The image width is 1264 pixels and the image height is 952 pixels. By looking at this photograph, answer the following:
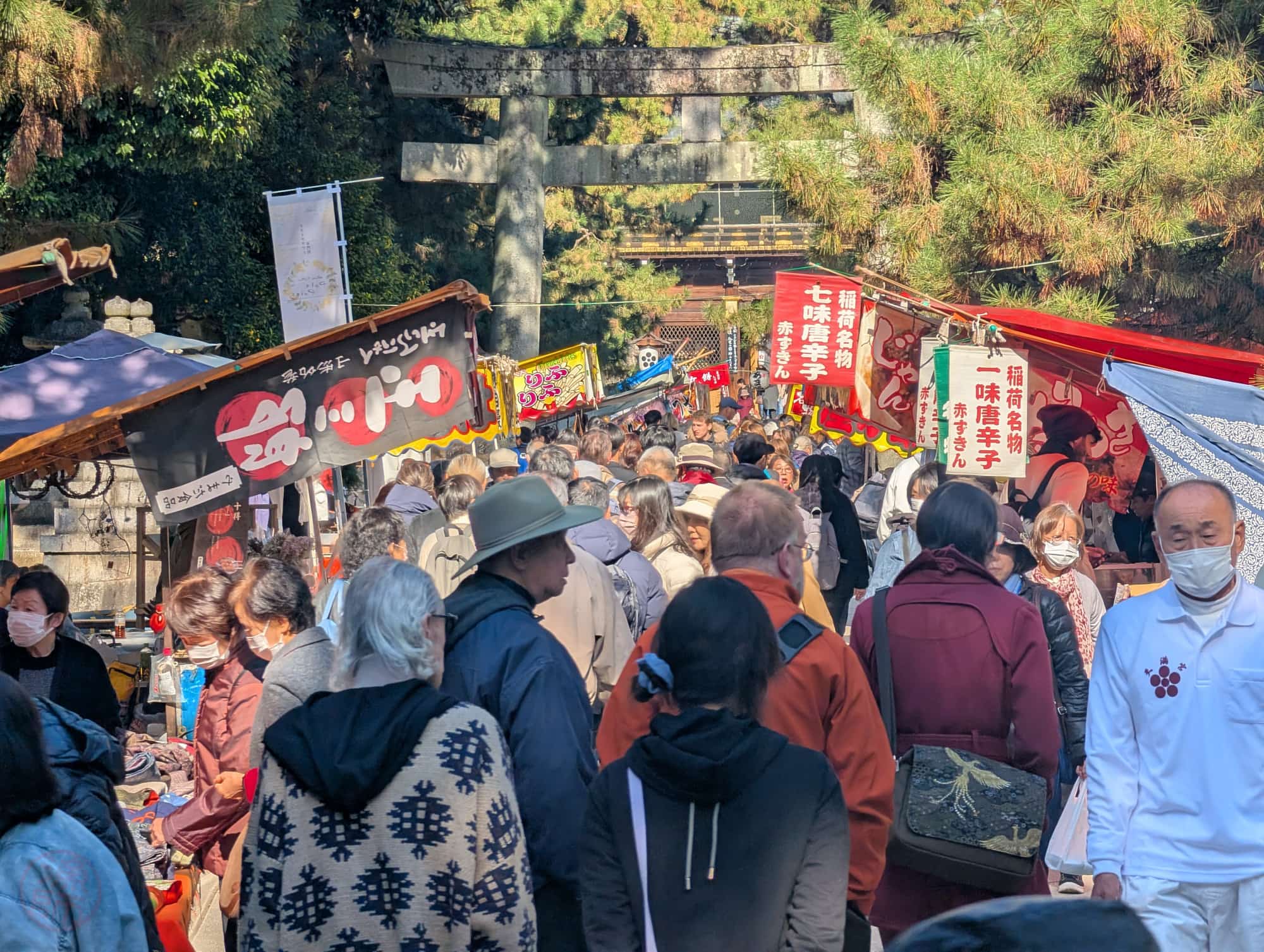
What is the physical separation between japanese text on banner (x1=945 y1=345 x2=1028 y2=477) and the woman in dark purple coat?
6.17 metres

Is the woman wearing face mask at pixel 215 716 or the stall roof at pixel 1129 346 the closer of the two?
the woman wearing face mask at pixel 215 716

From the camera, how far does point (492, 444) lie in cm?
2089

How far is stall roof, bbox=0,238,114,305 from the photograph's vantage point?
5.39 metres

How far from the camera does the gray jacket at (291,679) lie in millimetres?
4027

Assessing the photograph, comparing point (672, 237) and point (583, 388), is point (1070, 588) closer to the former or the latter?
point (583, 388)

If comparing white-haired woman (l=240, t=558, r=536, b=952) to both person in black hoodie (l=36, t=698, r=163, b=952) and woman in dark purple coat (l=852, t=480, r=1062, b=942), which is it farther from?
woman in dark purple coat (l=852, t=480, r=1062, b=942)

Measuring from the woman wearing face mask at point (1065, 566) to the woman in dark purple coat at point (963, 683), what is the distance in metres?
2.52

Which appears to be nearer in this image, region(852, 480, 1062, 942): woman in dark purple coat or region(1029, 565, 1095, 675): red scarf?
region(852, 480, 1062, 942): woman in dark purple coat

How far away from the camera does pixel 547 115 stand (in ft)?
72.2

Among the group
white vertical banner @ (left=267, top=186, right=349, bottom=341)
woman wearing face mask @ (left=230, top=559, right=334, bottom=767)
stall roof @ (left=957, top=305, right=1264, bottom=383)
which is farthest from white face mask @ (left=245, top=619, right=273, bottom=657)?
white vertical banner @ (left=267, top=186, right=349, bottom=341)

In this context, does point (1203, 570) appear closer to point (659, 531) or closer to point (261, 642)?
point (261, 642)

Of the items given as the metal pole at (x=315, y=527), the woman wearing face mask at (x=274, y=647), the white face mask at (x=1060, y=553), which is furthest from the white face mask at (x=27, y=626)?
the white face mask at (x=1060, y=553)

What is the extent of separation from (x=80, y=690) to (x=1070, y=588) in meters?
4.47

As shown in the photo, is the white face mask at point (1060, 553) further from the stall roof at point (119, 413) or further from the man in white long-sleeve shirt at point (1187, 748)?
the stall roof at point (119, 413)
